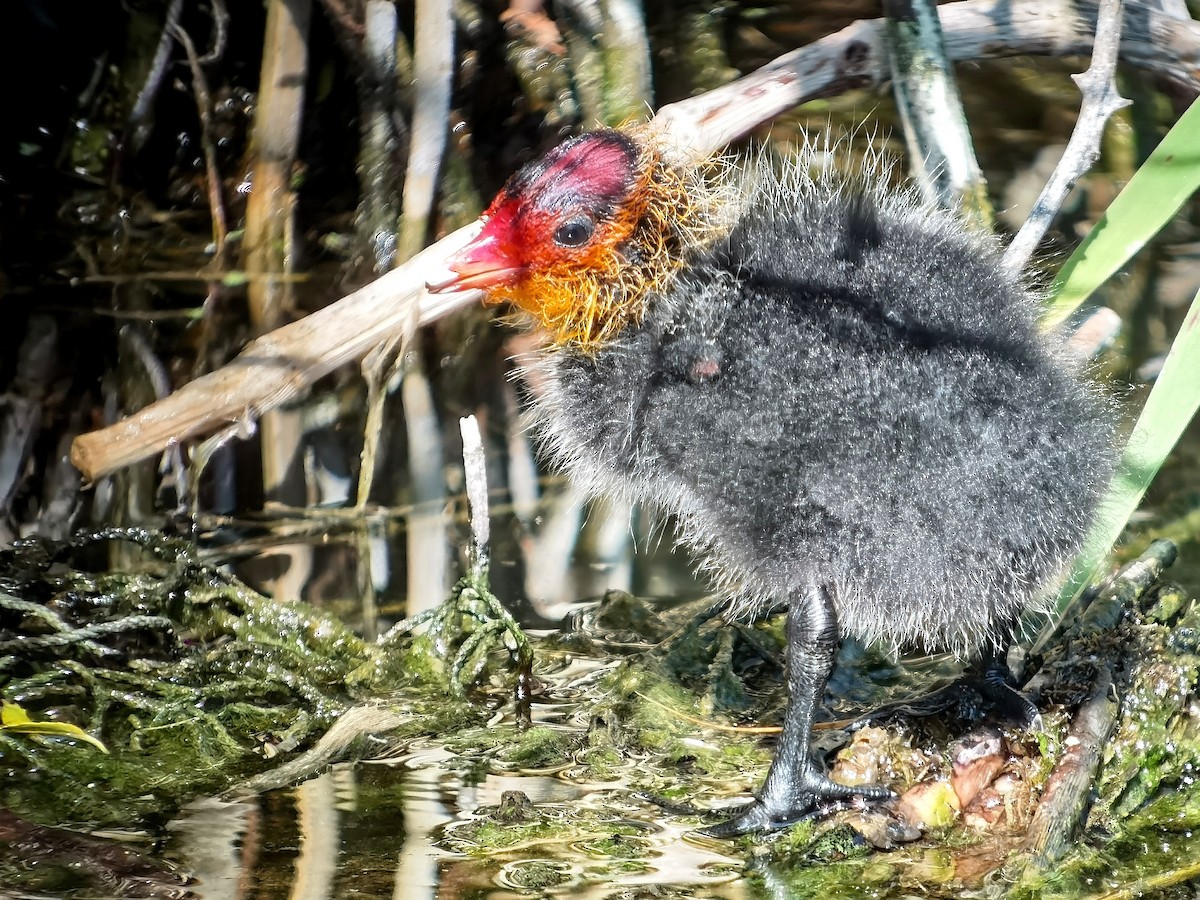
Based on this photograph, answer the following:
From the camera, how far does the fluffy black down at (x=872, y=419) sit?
1.73 metres

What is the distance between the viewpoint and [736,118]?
8.18 feet

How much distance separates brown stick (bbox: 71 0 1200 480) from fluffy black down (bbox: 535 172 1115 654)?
2.01 ft

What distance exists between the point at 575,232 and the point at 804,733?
0.87m

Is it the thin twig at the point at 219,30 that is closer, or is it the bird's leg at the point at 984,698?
the bird's leg at the point at 984,698

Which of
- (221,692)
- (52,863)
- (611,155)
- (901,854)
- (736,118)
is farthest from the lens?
(736,118)

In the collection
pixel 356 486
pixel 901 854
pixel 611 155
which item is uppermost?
pixel 611 155

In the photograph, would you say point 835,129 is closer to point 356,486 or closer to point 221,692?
point 356,486

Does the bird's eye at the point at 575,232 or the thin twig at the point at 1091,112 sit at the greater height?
the thin twig at the point at 1091,112

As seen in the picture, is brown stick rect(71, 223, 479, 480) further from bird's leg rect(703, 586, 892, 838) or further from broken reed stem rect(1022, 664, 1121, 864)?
broken reed stem rect(1022, 664, 1121, 864)

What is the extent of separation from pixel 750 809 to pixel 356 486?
157 cm

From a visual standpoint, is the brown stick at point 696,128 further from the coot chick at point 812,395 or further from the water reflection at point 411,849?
the water reflection at point 411,849

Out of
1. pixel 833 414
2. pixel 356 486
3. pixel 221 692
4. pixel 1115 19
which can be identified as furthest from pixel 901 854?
pixel 356 486

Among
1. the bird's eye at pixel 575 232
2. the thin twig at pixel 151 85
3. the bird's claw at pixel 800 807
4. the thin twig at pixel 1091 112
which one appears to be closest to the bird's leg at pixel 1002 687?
the bird's claw at pixel 800 807

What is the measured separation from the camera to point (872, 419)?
1.74 meters
